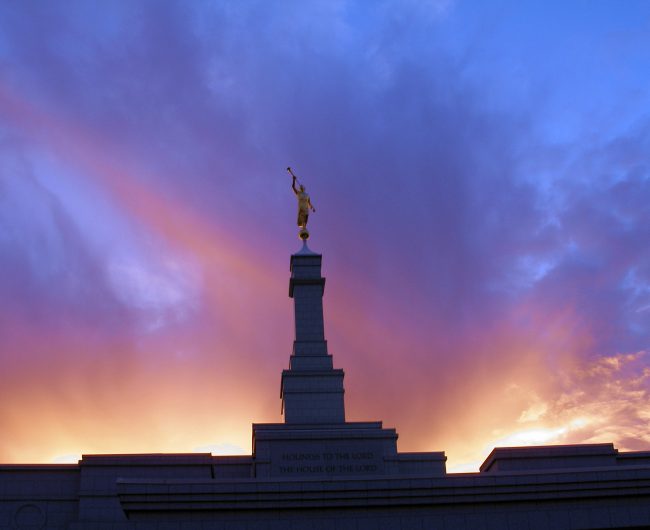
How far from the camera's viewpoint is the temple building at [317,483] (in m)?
17.9

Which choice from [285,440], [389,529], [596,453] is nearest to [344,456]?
[285,440]

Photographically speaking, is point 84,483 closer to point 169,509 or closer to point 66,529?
point 66,529

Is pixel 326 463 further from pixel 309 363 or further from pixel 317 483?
pixel 317 483

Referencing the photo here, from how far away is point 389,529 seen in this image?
59.4 ft

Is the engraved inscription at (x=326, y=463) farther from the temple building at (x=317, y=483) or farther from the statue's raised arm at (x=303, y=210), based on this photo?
the statue's raised arm at (x=303, y=210)

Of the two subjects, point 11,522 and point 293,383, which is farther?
point 293,383

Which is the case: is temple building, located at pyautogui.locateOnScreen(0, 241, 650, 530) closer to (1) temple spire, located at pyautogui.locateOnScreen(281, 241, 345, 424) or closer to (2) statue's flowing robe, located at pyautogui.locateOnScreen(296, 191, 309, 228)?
(1) temple spire, located at pyautogui.locateOnScreen(281, 241, 345, 424)

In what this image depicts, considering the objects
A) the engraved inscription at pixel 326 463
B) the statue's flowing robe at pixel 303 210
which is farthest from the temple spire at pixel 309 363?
the engraved inscription at pixel 326 463

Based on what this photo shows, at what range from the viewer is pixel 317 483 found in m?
18.1

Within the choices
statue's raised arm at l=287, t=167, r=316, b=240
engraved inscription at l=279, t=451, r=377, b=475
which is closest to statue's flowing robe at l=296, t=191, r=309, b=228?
statue's raised arm at l=287, t=167, r=316, b=240

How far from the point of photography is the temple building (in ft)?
58.9

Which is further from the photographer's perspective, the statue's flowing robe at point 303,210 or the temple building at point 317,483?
the statue's flowing robe at point 303,210

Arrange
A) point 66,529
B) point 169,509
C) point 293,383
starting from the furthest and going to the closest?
point 293,383
point 66,529
point 169,509

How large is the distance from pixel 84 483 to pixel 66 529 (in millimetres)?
1692
